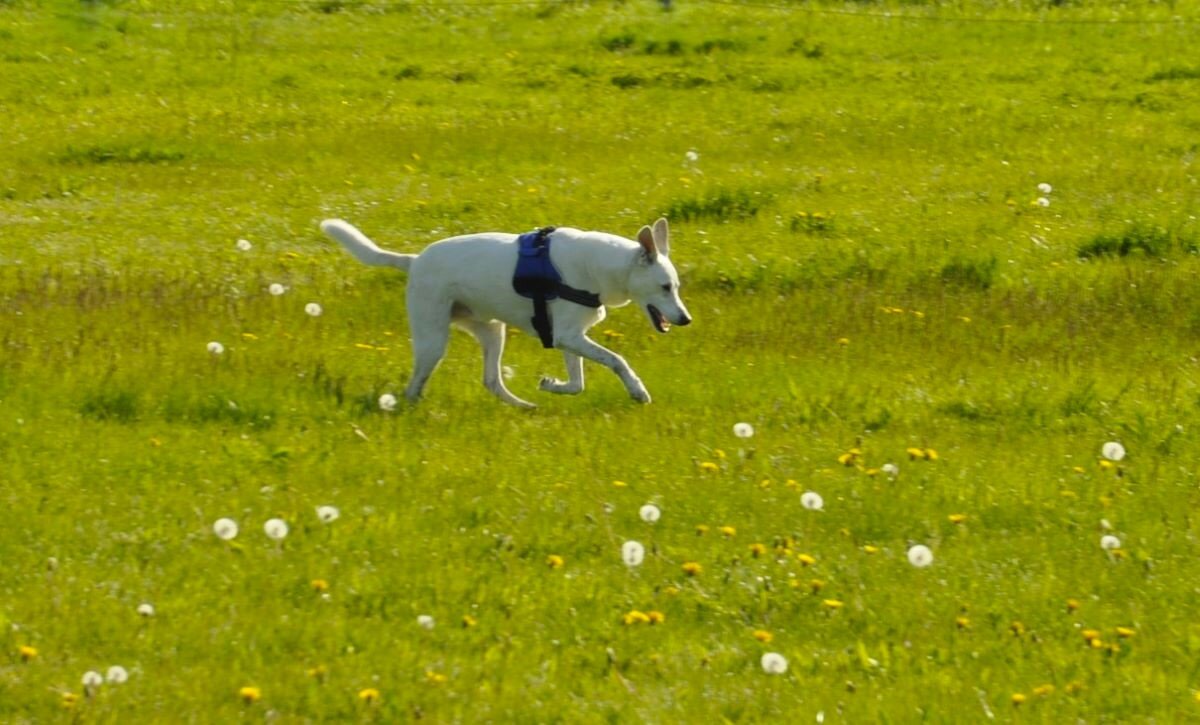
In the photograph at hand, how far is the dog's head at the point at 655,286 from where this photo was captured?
31.0 ft

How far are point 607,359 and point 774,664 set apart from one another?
3.66 m

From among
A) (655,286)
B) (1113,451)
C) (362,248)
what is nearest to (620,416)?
(655,286)

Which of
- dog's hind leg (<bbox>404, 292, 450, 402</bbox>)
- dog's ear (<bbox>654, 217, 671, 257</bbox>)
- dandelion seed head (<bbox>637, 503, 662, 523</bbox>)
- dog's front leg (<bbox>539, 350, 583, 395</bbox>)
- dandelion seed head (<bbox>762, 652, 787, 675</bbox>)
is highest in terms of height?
dog's ear (<bbox>654, 217, 671, 257</bbox>)

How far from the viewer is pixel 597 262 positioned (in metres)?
9.51

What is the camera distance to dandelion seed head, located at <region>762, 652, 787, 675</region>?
606 cm

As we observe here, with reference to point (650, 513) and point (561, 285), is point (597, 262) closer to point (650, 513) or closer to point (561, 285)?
point (561, 285)

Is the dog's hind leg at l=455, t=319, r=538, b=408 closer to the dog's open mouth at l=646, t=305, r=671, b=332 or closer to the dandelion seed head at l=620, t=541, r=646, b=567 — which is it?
the dog's open mouth at l=646, t=305, r=671, b=332

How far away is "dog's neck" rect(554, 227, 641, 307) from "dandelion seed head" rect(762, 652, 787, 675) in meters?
3.64

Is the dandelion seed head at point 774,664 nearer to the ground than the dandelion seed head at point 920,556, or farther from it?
farther from it

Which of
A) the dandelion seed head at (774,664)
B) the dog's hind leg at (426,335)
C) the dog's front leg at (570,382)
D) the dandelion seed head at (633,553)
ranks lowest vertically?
the dog's front leg at (570,382)

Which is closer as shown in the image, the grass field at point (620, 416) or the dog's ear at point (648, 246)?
the grass field at point (620, 416)

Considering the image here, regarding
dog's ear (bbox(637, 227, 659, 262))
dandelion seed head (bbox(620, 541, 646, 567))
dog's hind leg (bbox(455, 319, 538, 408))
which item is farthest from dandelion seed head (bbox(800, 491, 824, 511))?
dog's hind leg (bbox(455, 319, 538, 408))

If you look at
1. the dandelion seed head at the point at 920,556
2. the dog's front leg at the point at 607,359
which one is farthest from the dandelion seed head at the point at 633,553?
the dog's front leg at the point at 607,359

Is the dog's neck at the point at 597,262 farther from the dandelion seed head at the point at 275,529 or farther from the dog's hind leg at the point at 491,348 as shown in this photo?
the dandelion seed head at the point at 275,529
